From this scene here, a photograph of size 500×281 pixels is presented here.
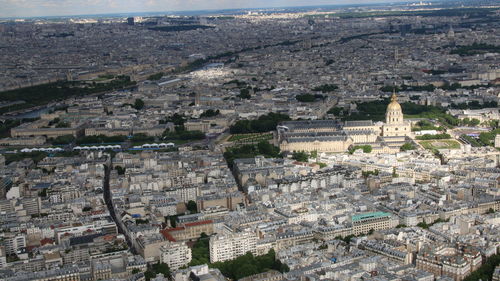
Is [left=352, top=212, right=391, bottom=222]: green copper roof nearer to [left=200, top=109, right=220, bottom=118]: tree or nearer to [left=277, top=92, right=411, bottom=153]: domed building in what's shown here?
[left=277, top=92, right=411, bottom=153]: domed building

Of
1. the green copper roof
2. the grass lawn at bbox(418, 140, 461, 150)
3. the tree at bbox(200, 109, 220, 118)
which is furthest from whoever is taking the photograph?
the tree at bbox(200, 109, 220, 118)

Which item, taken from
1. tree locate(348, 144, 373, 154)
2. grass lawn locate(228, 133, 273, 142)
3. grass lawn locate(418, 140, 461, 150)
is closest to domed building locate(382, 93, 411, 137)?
grass lawn locate(418, 140, 461, 150)

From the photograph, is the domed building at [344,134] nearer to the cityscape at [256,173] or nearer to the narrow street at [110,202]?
the cityscape at [256,173]

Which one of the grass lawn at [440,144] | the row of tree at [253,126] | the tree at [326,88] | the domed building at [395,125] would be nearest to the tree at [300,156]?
the grass lawn at [440,144]

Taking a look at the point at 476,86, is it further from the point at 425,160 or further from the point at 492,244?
→ the point at 492,244

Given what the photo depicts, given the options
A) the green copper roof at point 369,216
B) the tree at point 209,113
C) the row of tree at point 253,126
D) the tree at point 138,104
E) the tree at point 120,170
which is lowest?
the green copper roof at point 369,216
